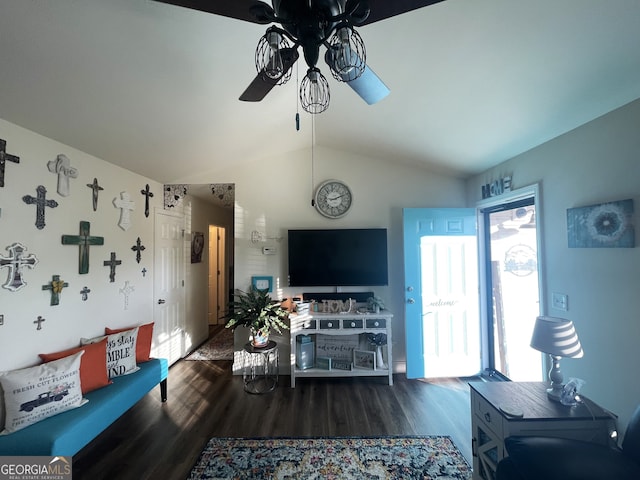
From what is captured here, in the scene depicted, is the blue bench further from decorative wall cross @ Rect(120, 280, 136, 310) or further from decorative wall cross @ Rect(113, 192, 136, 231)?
decorative wall cross @ Rect(113, 192, 136, 231)

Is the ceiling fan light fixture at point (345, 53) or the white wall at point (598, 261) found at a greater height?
the ceiling fan light fixture at point (345, 53)

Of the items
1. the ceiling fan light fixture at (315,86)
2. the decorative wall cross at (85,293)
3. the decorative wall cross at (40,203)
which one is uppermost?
the ceiling fan light fixture at (315,86)

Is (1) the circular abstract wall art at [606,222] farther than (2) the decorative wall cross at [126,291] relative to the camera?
No

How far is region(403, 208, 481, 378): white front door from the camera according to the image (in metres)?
3.03

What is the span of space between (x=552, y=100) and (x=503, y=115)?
1.01 ft

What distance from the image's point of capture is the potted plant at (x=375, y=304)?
3.01 meters

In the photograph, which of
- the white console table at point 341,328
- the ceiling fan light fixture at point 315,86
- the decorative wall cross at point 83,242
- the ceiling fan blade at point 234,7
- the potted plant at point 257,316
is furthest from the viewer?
the white console table at point 341,328

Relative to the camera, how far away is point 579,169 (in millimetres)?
1844

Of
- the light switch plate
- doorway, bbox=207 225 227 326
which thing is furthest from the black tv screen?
doorway, bbox=207 225 227 326

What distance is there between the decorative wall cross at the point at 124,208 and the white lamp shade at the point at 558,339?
12.0ft

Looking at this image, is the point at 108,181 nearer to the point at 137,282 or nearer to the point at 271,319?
the point at 137,282

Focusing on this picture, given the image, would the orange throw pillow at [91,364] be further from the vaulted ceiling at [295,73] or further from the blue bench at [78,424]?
the vaulted ceiling at [295,73]

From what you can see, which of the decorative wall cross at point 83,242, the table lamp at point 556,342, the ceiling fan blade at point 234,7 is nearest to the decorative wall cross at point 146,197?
the decorative wall cross at point 83,242

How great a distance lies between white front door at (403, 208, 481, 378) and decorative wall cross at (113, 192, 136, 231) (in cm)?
309
